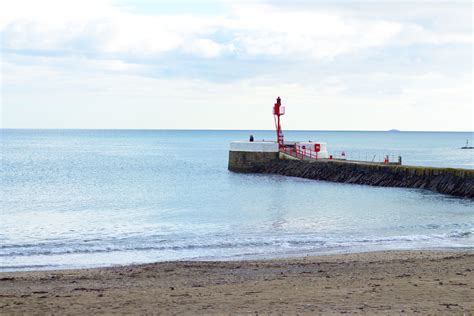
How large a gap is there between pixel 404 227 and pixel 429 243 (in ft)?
13.3

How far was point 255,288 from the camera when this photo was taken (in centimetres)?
Answer: 1238

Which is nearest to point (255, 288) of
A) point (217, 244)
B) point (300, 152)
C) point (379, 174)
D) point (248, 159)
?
point (217, 244)

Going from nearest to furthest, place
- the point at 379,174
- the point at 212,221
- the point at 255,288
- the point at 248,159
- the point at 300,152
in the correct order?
the point at 255,288
the point at 212,221
the point at 379,174
the point at 300,152
the point at 248,159

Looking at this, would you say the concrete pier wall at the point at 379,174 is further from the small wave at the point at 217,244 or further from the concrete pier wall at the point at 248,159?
the small wave at the point at 217,244

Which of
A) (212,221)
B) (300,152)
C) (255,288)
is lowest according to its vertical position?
(212,221)

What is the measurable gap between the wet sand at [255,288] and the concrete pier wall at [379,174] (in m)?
20.8

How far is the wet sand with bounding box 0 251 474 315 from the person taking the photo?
10734 mm

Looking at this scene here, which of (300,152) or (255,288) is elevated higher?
(300,152)

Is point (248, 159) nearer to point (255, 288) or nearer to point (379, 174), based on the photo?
point (379, 174)

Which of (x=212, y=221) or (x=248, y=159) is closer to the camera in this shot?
(x=212, y=221)

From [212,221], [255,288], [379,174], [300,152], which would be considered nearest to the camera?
[255,288]

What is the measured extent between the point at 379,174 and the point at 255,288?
31259 mm

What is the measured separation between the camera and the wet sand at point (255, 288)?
10734 mm

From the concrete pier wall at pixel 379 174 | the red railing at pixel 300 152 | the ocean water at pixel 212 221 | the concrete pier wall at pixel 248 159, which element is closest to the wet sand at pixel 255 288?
the ocean water at pixel 212 221
